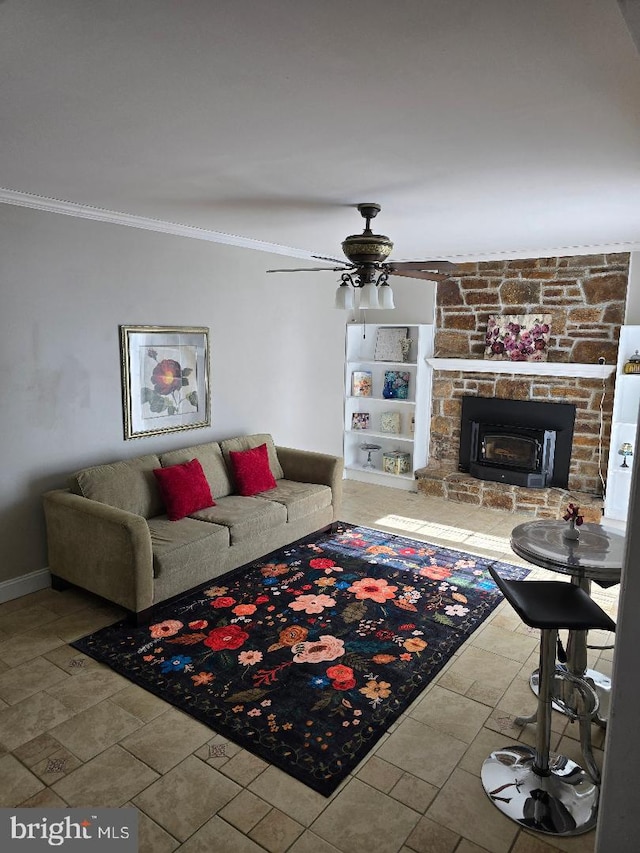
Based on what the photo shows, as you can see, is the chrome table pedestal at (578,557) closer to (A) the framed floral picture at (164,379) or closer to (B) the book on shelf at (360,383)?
(A) the framed floral picture at (164,379)

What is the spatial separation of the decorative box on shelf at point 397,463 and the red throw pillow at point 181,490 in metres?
2.86

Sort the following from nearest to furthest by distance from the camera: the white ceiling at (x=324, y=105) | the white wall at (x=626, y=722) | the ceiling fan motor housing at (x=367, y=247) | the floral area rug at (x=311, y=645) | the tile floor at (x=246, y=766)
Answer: the white wall at (x=626, y=722)
the white ceiling at (x=324, y=105)
the tile floor at (x=246, y=766)
the floral area rug at (x=311, y=645)
the ceiling fan motor housing at (x=367, y=247)

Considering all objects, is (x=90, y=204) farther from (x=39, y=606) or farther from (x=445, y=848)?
(x=445, y=848)

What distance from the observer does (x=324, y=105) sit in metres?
2.10

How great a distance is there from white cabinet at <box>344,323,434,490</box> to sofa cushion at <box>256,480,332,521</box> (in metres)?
1.80

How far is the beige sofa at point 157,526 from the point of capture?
3570 mm

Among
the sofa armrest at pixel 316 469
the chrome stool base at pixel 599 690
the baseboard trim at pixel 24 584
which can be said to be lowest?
the chrome stool base at pixel 599 690

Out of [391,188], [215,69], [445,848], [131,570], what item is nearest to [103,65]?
[215,69]

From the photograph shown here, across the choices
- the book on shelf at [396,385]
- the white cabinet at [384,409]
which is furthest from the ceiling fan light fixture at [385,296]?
the book on shelf at [396,385]

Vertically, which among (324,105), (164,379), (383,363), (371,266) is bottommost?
(164,379)

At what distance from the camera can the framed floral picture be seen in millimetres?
4508

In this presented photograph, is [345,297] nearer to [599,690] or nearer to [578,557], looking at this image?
[578,557]

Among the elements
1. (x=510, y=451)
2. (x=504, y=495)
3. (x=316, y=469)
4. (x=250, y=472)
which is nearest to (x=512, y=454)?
(x=510, y=451)

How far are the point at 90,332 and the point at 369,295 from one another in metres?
2.07
